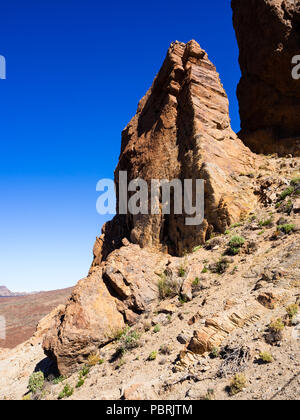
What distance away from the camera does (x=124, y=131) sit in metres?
22.5

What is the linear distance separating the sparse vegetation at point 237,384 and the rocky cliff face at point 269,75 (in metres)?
15.8

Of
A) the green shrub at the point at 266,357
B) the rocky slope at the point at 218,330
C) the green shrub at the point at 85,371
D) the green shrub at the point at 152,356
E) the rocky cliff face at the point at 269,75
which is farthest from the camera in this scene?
the rocky cliff face at the point at 269,75

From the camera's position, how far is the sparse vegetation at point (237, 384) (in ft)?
17.4

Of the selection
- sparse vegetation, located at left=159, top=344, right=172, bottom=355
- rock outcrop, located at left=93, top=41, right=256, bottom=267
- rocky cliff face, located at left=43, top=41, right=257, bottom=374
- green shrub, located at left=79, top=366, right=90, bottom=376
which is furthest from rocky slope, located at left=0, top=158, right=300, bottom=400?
rock outcrop, located at left=93, top=41, right=256, bottom=267

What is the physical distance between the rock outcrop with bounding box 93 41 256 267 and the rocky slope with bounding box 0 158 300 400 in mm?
1265

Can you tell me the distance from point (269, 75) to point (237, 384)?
19980 mm

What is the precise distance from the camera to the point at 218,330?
7203 millimetres

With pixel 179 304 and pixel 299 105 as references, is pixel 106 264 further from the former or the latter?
pixel 299 105

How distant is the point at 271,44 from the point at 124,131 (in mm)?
12320

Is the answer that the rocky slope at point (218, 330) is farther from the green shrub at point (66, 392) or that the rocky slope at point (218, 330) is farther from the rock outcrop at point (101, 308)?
the rock outcrop at point (101, 308)

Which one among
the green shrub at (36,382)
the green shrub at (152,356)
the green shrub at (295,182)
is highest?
the green shrub at (295,182)

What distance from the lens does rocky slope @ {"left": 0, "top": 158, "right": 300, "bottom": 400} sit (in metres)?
5.81

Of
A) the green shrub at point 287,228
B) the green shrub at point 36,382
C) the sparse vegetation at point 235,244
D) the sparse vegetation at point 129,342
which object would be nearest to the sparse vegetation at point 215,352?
the sparse vegetation at point 129,342

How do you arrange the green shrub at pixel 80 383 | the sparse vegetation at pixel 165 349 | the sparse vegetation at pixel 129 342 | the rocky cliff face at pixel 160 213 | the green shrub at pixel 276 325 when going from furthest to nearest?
the rocky cliff face at pixel 160 213, the sparse vegetation at pixel 129 342, the green shrub at pixel 80 383, the sparse vegetation at pixel 165 349, the green shrub at pixel 276 325
